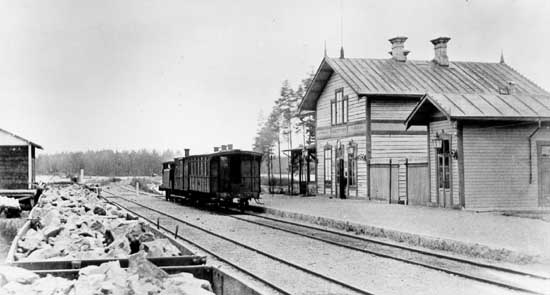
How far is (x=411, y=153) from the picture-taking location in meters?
27.6

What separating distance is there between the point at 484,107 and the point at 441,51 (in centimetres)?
1327

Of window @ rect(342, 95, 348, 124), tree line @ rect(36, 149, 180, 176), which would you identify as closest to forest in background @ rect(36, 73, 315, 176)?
tree line @ rect(36, 149, 180, 176)

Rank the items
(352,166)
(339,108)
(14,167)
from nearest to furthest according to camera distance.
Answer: (352,166), (14,167), (339,108)

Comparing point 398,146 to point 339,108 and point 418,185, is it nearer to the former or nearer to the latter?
point 339,108

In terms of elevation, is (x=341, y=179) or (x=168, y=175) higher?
(x=168, y=175)

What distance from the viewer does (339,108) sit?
29.8 metres

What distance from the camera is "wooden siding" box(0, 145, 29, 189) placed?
2797 cm

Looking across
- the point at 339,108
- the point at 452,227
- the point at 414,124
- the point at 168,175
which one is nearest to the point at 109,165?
the point at 168,175

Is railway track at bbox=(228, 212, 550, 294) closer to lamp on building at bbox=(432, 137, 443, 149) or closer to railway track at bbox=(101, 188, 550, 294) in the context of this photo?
railway track at bbox=(101, 188, 550, 294)

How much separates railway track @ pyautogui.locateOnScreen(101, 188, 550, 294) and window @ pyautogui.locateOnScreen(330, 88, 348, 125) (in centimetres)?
1302

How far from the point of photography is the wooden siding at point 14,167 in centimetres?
2797

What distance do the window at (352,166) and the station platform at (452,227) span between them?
5.90m

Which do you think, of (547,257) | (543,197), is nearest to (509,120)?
(543,197)

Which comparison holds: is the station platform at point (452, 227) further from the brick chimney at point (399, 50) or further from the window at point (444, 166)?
the brick chimney at point (399, 50)
